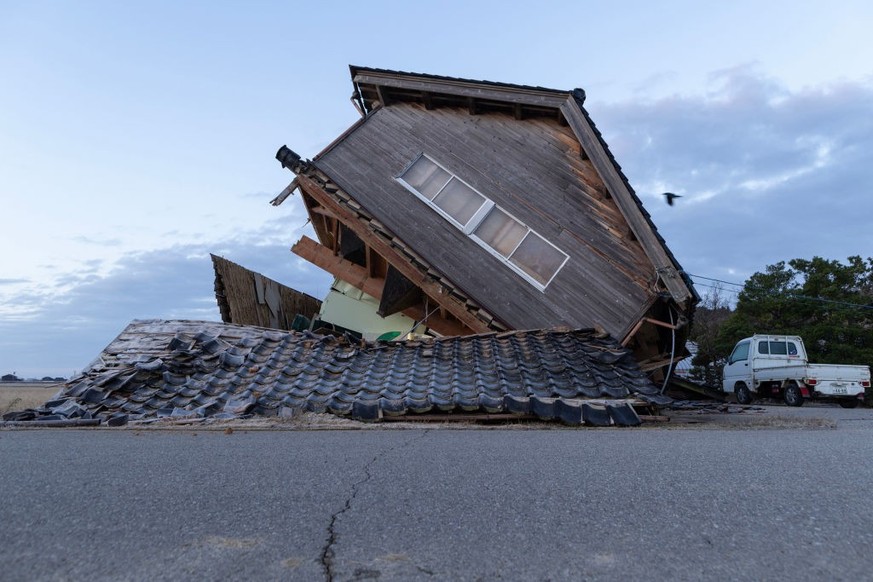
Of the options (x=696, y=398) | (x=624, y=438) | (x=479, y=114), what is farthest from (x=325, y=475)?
(x=696, y=398)

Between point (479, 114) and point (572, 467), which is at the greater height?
point (479, 114)

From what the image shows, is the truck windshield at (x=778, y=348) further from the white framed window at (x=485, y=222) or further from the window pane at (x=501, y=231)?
the window pane at (x=501, y=231)

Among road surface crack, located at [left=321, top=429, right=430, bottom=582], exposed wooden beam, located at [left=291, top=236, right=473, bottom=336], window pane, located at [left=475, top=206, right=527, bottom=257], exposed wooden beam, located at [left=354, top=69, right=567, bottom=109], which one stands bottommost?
road surface crack, located at [left=321, top=429, right=430, bottom=582]

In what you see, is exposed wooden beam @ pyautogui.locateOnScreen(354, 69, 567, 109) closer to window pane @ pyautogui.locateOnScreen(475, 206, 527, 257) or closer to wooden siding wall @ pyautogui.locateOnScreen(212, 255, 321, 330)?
window pane @ pyautogui.locateOnScreen(475, 206, 527, 257)

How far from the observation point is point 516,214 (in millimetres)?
11992

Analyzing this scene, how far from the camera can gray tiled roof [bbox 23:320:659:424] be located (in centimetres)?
771

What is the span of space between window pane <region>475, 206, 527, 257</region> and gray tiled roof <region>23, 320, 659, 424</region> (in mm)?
2212

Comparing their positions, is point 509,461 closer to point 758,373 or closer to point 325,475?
point 325,475

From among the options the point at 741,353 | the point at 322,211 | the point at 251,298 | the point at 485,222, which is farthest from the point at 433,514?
the point at 741,353

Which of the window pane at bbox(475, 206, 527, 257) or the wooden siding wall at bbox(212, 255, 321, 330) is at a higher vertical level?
the window pane at bbox(475, 206, 527, 257)

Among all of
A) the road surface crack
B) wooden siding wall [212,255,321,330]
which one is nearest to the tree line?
wooden siding wall [212,255,321,330]

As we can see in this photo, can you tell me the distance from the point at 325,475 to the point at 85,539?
1377 mm

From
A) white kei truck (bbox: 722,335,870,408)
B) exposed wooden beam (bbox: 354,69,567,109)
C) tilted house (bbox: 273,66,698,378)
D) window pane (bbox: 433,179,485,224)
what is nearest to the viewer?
tilted house (bbox: 273,66,698,378)

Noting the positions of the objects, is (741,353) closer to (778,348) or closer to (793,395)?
(778,348)
